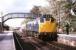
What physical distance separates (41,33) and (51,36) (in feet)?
4.21

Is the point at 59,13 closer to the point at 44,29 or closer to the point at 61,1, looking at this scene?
the point at 61,1

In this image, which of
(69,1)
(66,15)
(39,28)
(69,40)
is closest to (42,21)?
(39,28)

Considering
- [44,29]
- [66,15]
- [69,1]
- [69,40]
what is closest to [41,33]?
[44,29]

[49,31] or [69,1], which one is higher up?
[69,1]

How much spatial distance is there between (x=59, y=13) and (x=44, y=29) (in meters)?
32.0

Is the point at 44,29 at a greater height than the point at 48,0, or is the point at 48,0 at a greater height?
the point at 48,0

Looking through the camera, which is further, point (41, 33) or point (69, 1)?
point (69, 1)

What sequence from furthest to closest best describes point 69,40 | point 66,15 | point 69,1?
point 69,1
point 66,15
point 69,40

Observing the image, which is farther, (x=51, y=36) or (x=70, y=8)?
(x=70, y=8)

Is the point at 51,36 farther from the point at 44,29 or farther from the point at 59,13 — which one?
the point at 59,13

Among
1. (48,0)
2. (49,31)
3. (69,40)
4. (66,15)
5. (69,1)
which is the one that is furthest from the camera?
(48,0)

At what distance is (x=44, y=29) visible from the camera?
114 feet

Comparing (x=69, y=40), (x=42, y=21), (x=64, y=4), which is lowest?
(x=69, y=40)

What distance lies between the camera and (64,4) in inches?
2608
